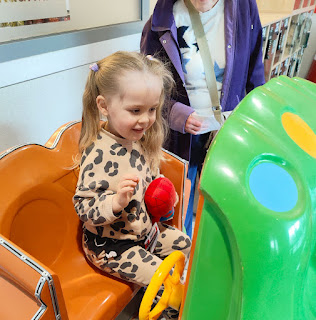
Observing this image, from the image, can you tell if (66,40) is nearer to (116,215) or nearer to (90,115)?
(90,115)

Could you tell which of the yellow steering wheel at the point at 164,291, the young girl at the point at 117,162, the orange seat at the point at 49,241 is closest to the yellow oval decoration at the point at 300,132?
the yellow steering wheel at the point at 164,291

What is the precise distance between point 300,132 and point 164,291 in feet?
1.23

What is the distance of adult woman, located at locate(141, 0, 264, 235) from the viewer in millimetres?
1131

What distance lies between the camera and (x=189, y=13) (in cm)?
116

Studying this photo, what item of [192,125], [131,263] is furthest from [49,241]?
[192,125]

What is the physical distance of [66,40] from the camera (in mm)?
1393

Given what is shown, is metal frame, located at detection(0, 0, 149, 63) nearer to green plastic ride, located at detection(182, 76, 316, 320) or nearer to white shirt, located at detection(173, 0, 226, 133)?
white shirt, located at detection(173, 0, 226, 133)

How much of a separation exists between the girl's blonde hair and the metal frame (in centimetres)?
42

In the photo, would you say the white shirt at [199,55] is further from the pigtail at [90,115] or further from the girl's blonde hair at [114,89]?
the pigtail at [90,115]

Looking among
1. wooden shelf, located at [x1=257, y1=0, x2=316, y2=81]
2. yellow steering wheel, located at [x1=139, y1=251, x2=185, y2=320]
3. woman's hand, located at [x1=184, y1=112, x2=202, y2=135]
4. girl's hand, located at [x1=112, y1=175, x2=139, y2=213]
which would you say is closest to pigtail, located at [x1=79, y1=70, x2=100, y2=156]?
girl's hand, located at [x1=112, y1=175, x2=139, y2=213]

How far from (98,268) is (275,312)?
2.20 ft

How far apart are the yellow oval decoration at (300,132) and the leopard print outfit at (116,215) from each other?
18.7 inches

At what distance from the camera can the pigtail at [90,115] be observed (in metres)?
0.96

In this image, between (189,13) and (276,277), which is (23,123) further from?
(276,277)
